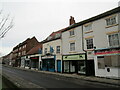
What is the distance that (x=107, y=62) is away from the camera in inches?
590

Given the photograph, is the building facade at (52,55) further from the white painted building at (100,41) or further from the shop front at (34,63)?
the shop front at (34,63)

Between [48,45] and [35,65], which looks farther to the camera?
[35,65]

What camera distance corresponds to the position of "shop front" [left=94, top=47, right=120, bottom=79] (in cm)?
1392

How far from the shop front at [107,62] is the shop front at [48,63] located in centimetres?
1150

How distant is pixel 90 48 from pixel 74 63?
4928 mm

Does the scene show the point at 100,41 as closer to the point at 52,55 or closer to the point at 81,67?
the point at 81,67

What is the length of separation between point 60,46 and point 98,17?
1017cm

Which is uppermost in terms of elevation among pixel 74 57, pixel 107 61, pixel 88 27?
pixel 88 27

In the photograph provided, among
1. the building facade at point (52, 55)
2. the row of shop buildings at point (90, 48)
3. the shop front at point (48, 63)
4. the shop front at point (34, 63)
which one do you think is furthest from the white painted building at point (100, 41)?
the shop front at point (34, 63)

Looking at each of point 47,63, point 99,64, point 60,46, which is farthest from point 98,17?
point 47,63

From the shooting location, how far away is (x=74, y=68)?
69.6ft

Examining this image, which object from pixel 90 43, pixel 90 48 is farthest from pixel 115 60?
pixel 90 43

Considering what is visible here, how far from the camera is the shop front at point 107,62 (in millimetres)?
13921

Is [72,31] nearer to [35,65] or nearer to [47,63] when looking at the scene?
[47,63]
